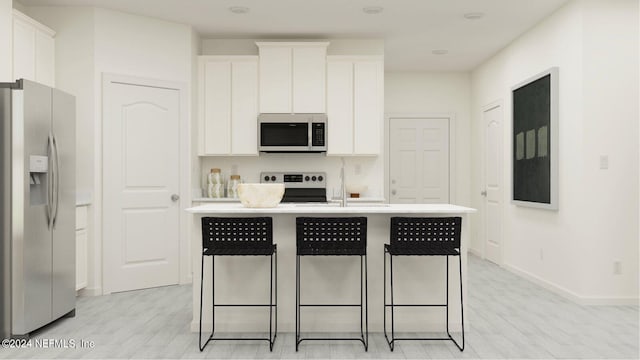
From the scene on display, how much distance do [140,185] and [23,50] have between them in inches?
62.9

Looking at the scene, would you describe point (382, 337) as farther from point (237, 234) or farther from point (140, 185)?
point (140, 185)

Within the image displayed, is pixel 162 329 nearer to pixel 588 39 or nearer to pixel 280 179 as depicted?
pixel 280 179

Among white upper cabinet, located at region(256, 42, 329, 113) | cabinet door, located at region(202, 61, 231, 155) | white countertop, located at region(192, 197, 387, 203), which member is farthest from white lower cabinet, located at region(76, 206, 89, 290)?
white upper cabinet, located at region(256, 42, 329, 113)

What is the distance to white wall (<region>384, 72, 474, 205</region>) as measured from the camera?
7.91 metres

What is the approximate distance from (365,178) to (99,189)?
296cm

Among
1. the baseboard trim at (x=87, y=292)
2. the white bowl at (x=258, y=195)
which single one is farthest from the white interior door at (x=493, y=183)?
the baseboard trim at (x=87, y=292)

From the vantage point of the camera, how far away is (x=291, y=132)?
588 centimetres

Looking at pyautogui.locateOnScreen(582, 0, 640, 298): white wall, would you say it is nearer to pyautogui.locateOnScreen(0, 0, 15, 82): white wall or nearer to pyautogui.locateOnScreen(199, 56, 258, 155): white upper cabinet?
pyautogui.locateOnScreen(199, 56, 258, 155): white upper cabinet

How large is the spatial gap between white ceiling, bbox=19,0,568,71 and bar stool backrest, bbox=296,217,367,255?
246cm

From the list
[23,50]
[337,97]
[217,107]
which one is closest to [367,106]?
[337,97]

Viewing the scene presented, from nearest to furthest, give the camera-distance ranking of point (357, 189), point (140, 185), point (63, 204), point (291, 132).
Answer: point (63, 204) → point (140, 185) → point (291, 132) → point (357, 189)

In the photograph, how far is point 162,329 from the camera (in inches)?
150

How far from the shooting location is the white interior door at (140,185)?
5.11 metres

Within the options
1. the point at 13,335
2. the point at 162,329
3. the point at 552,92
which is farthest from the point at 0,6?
the point at 552,92
